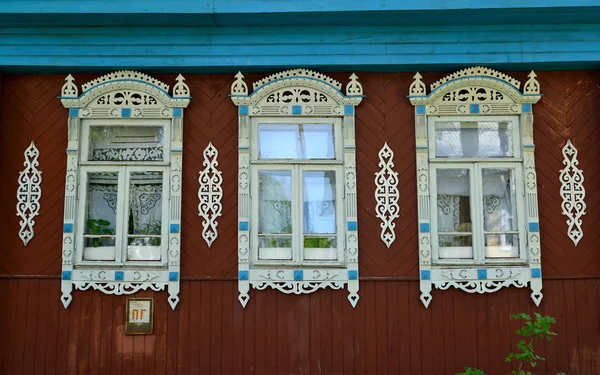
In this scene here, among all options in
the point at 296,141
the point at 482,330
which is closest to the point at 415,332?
the point at 482,330

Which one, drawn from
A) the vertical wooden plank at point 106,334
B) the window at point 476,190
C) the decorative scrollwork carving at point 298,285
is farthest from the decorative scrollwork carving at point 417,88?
the vertical wooden plank at point 106,334

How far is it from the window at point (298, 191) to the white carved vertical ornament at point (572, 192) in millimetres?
2174

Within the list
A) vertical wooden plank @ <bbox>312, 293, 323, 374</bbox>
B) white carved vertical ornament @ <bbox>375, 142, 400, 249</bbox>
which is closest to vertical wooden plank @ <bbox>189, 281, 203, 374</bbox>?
vertical wooden plank @ <bbox>312, 293, 323, 374</bbox>

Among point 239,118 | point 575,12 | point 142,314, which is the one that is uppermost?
point 575,12

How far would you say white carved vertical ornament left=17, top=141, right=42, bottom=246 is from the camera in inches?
204

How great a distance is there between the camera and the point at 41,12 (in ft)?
16.6

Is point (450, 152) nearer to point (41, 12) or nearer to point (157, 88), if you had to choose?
point (157, 88)

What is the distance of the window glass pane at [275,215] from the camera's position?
5.19 meters

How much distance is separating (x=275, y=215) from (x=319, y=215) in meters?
0.43

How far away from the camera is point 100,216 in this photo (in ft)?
17.4

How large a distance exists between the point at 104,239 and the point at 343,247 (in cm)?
234

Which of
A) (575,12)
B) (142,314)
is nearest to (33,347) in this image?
(142,314)

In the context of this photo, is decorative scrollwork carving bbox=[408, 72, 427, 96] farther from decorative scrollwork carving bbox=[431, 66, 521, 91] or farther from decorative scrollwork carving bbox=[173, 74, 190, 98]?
decorative scrollwork carving bbox=[173, 74, 190, 98]

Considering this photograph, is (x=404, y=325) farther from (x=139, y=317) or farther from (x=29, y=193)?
(x=29, y=193)
